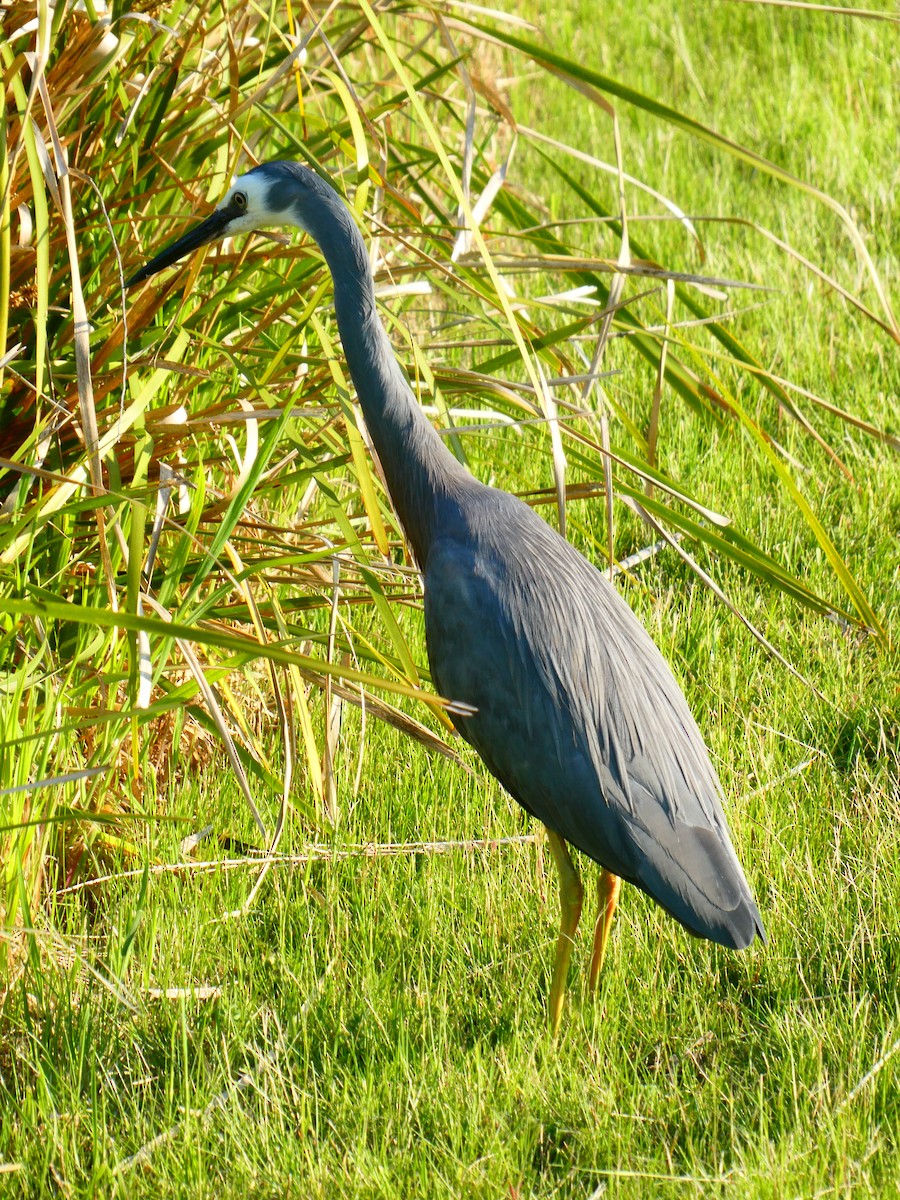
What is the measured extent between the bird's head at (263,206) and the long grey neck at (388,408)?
0.10 ft

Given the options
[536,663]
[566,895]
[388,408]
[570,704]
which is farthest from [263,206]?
[566,895]

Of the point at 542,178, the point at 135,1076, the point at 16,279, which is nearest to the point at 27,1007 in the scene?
the point at 135,1076

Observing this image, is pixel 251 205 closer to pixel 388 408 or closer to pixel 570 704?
pixel 388 408

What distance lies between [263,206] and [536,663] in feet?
3.75

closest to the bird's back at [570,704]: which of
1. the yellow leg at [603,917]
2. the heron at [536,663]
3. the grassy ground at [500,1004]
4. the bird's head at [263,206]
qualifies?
the heron at [536,663]

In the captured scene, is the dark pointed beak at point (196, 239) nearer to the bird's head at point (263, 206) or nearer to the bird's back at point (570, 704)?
the bird's head at point (263, 206)

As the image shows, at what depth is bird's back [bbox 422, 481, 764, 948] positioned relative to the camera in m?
2.78

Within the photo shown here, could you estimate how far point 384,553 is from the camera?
2945 mm

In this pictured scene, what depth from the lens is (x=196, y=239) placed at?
9.74ft

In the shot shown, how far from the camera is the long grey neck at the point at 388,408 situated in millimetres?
2842

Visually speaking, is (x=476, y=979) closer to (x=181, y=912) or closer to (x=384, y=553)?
(x=181, y=912)

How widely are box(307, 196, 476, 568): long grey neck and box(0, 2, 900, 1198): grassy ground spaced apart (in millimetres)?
741

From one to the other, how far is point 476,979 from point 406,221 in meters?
2.04

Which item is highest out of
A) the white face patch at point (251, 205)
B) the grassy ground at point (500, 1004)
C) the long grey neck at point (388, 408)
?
the white face patch at point (251, 205)
